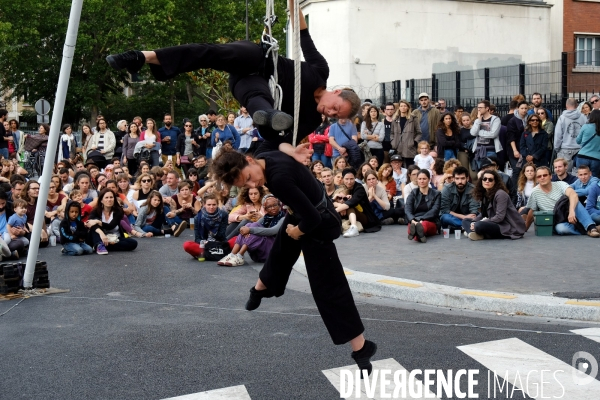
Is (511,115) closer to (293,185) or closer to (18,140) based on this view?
(293,185)

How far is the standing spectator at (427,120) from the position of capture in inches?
643

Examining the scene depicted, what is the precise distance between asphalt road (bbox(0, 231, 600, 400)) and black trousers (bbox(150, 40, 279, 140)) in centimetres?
174

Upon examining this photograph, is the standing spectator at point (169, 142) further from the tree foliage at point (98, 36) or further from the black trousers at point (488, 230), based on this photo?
the tree foliage at point (98, 36)

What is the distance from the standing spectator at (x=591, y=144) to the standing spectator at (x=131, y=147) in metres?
9.56

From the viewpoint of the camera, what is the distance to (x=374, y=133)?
16.7 metres

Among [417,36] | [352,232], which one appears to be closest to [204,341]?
[352,232]

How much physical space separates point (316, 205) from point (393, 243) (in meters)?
6.56

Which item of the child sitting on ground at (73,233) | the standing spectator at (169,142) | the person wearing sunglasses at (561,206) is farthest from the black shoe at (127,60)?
the standing spectator at (169,142)

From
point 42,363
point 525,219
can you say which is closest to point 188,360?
point 42,363

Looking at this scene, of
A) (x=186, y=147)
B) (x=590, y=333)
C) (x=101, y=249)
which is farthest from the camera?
(x=186, y=147)

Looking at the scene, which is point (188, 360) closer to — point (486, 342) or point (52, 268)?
point (486, 342)

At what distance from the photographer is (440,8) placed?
104 feet

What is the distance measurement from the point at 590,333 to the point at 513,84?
1325 centimetres

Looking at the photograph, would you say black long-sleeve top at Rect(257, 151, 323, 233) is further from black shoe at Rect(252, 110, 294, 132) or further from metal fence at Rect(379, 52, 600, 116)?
metal fence at Rect(379, 52, 600, 116)
